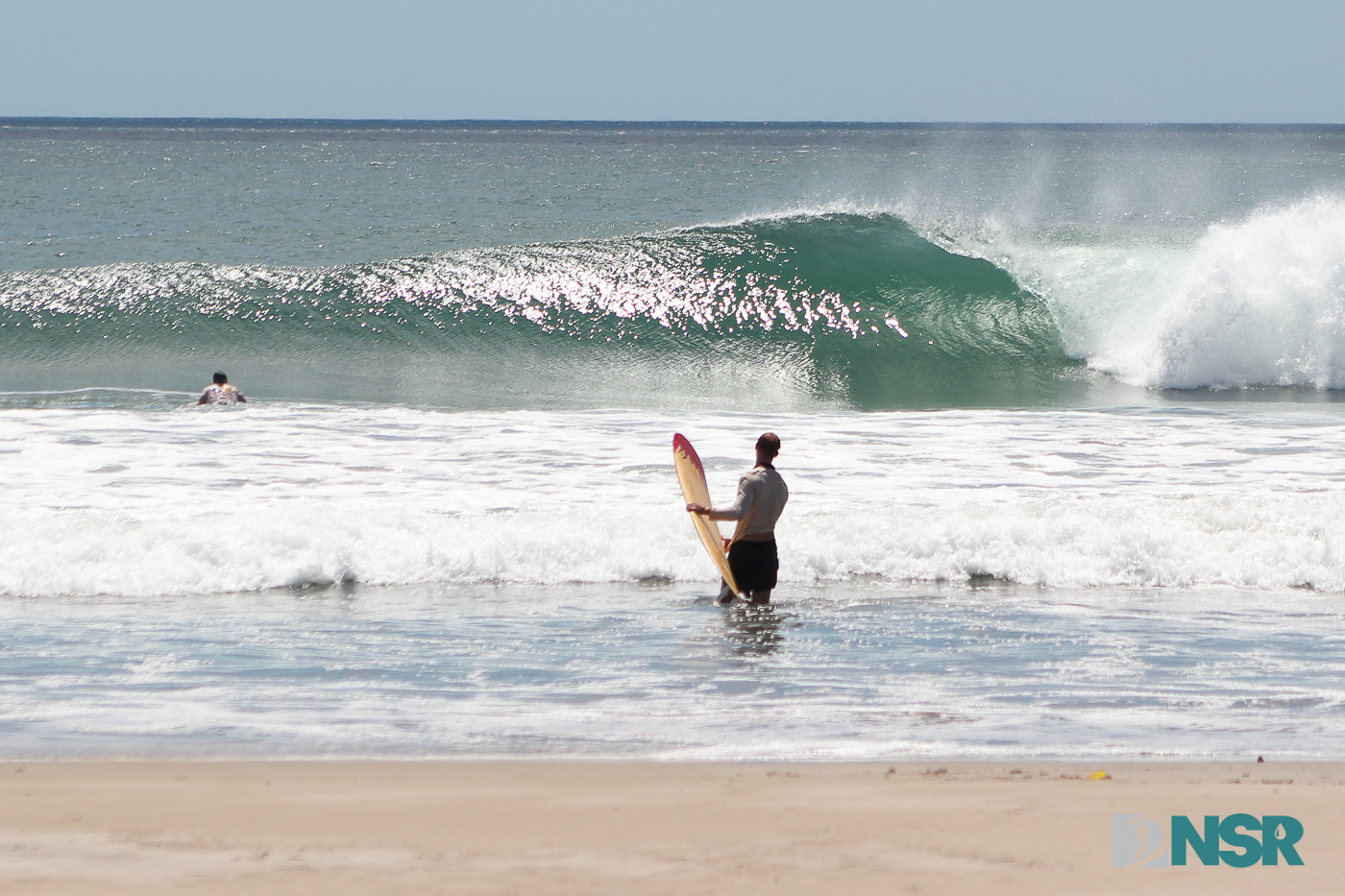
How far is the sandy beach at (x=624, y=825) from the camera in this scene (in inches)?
137

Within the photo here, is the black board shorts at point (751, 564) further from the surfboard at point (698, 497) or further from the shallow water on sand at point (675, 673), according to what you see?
the shallow water on sand at point (675, 673)

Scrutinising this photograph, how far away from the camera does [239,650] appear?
624cm

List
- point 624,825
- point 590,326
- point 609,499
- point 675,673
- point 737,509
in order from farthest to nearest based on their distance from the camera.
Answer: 1. point 590,326
2. point 609,499
3. point 737,509
4. point 675,673
5. point 624,825

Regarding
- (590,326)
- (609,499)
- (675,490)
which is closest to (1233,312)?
(590,326)

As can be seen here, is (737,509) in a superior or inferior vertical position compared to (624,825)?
superior

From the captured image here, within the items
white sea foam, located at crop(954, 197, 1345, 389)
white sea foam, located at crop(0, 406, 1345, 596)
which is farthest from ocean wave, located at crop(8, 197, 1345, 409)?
white sea foam, located at crop(0, 406, 1345, 596)

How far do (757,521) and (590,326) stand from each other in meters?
11.2

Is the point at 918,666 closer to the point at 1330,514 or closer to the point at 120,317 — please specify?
the point at 1330,514

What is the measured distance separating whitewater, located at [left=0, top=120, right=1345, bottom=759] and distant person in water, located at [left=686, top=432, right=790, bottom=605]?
0.29m

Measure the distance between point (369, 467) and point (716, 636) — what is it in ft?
14.8

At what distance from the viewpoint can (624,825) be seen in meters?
3.91

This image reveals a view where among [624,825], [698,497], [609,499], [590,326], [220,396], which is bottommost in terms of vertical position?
[624,825]

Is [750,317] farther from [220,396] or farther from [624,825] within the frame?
[624,825]

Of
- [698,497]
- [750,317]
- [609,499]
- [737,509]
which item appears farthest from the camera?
[750,317]
